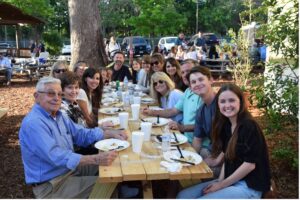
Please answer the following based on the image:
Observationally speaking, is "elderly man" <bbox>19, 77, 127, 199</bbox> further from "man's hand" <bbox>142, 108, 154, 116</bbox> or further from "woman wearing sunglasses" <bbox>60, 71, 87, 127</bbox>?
"man's hand" <bbox>142, 108, 154, 116</bbox>

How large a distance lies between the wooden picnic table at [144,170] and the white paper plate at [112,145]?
0.24ft

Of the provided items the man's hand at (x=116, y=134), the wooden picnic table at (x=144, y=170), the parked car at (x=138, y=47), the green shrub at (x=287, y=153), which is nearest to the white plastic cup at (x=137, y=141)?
the wooden picnic table at (x=144, y=170)

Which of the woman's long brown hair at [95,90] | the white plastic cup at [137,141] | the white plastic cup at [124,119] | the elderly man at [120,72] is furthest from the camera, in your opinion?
the elderly man at [120,72]

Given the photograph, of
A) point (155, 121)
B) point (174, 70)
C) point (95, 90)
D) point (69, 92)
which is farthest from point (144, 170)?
point (174, 70)

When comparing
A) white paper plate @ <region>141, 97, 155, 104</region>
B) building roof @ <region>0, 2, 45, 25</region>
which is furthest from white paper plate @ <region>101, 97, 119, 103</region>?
building roof @ <region>0, 2, 45, 25</region>

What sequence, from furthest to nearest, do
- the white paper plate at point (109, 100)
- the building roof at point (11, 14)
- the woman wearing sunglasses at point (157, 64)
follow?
the building roof at point (11, 14) → the woman wearing sunglasses at point (157, 64) → the white paper plate at point (109, 100)

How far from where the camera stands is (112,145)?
10.2 ft

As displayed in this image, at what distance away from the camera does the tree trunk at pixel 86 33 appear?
9602 millimetres

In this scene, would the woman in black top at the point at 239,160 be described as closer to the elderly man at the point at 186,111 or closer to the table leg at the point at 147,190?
the table leg at the point at 147,190

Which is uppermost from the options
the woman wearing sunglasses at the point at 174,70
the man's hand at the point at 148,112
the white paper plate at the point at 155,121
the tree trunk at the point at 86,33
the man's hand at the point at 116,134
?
the tree trunk at the point at 86,33

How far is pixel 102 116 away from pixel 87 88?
2.63 ft

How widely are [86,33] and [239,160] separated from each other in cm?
781

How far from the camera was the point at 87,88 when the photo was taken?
500cm

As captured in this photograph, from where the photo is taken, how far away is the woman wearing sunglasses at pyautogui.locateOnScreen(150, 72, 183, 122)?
180 inches
